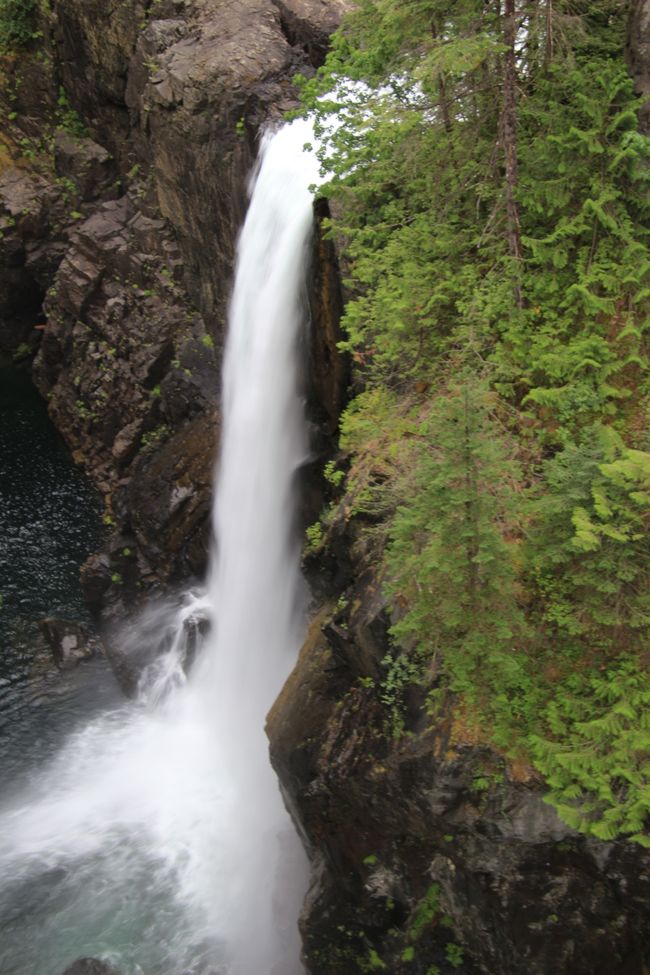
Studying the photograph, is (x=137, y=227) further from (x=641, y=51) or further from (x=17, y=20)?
(x=641, y=51)

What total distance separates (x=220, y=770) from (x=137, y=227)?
15785 mm

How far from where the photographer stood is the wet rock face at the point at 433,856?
24.6 ft

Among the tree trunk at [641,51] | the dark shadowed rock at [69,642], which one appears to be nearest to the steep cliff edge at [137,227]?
the dark shadowed rock at [69,642]

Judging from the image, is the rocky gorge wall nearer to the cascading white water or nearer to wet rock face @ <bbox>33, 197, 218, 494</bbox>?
wet rock face @ <bbox>33, 197, 218, 494</bbox>

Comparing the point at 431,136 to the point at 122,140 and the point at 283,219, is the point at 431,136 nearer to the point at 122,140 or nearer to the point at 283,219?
the point at 283,219

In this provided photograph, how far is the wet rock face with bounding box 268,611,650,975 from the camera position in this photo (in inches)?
295

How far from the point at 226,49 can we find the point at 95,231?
732 centimetres

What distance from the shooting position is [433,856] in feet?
28.1

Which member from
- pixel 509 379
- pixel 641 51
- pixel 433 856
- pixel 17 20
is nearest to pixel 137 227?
pixel 17 20

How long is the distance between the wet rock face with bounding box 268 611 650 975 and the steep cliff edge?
9.99 metres

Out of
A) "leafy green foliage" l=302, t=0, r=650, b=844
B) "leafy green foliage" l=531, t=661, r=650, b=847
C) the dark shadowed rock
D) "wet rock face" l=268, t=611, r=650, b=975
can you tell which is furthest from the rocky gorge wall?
the dark shadowed rock

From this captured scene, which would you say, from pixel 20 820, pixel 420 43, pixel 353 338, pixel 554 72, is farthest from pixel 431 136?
pixel 20 820

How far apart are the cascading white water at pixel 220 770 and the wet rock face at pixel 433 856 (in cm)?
279

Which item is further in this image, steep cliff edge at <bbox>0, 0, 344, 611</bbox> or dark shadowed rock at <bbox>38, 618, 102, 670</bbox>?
steep cliff edge at <bbox>0, 0, 344, 611</bbox>
